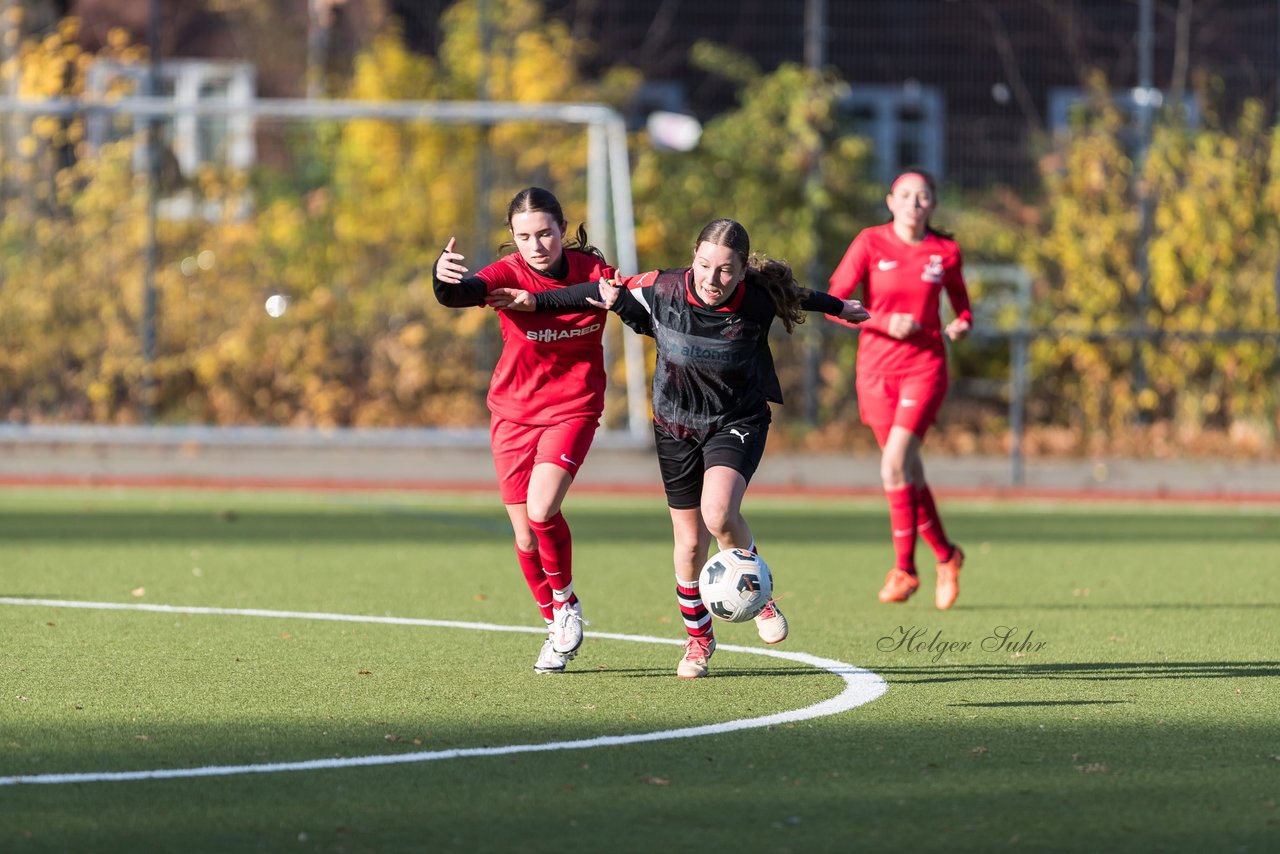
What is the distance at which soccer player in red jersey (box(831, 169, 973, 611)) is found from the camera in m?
10.6

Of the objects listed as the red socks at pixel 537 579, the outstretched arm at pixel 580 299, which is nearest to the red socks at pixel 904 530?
the red socks at pixel 537 579

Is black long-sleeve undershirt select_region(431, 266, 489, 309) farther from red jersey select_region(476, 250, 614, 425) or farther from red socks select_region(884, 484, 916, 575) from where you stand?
red socks select_region(884, 484, 916, 575)

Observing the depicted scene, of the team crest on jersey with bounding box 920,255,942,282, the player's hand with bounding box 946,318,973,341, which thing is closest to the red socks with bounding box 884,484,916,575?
the player's hand with bounding box 946,318,973,341

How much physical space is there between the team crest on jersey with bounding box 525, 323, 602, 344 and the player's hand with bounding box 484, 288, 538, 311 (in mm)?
227

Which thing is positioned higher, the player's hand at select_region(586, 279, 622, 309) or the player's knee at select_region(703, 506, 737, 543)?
the player's hand at select_region(586, 279, 622, 309)

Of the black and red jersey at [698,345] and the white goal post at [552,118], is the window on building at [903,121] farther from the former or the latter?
the black and red jersey at [698,345]

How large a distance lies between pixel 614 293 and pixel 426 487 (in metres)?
10.9

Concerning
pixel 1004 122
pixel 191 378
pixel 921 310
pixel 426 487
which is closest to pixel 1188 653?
pixel 921 310

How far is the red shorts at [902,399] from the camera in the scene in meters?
10.6

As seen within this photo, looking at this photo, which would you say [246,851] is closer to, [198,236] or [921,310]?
[921,310]

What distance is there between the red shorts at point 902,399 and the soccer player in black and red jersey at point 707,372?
261 cm

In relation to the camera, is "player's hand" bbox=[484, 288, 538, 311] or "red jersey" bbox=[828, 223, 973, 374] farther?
"red jersey" bbox=[828, 223, 973, 374]

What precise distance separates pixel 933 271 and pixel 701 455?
10.0 feet

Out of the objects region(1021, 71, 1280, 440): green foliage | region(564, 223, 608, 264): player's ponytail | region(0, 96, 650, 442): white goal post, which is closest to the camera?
region(564, 223, 608, 264): player's ponytail
